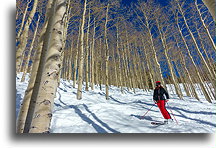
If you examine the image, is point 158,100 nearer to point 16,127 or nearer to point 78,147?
point 78,147

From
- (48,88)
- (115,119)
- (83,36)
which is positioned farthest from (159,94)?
(83,36)

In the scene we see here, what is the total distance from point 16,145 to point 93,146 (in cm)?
113

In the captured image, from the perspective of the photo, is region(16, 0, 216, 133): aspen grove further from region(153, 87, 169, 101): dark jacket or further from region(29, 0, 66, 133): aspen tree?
region(153, 87, 169, 101): dark jacket

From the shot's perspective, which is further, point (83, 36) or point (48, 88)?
point (83, 36)

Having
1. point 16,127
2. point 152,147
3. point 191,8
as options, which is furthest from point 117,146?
point 191,8

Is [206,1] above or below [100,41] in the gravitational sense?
below

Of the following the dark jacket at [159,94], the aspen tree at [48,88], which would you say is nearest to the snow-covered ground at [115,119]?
the dark jacket at [159,94]

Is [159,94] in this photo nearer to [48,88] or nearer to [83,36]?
[48,88]

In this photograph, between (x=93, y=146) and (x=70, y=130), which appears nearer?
(x=93, y=146)

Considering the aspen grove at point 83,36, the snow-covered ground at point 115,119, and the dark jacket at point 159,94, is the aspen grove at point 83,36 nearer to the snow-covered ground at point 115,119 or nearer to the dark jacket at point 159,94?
the snow-covered ground at point 115,119

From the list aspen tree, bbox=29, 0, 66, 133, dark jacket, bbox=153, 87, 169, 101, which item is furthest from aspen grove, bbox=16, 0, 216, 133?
dark jacket, bbox=153, 87, 169, 101

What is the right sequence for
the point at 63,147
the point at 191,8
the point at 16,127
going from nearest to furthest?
the point at 63,147 → the point at 16,127 → the point at 191,8

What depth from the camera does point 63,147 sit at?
1.75 m
